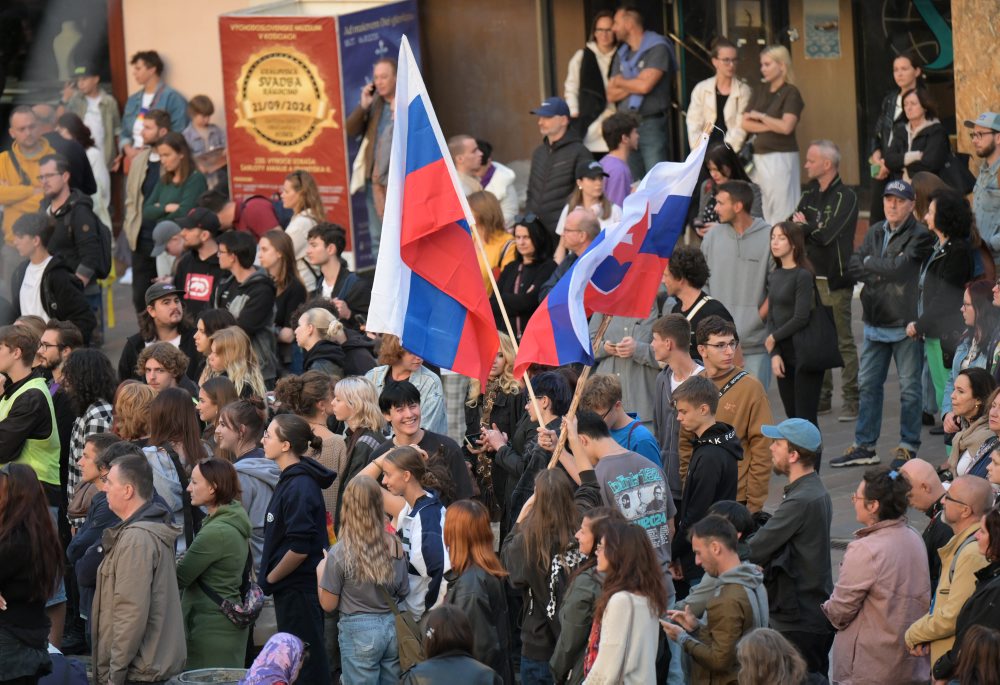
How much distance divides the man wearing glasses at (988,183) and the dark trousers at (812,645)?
4013 mm

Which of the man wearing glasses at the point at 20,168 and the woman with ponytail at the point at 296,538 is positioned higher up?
the man wearing glasses at the point at 20,168

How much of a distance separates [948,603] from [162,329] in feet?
19.3

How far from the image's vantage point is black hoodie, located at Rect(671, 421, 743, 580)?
6781mm

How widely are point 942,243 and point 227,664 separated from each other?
5312 millimetres

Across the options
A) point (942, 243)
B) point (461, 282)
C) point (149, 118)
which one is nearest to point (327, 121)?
point (149, 118)

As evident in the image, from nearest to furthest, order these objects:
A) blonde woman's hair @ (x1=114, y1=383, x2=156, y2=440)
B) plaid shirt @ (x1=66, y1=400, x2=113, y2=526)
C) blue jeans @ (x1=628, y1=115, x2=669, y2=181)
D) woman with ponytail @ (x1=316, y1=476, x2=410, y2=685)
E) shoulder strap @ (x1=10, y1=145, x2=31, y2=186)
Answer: shoulder strap @ (x1=10, y1=145, x2=31, y2=186), woman with ponytail @ (x1=316, y1=476, x2=410, y2=685), blonde woman's hair @ (x1=114, y1=383, x2=156, y2=440), plaid shirt @ (x1=66, y1=400, x2=113, y2=526), blue jeans @ (x1=628, y1=115, x2=669, y2=181)

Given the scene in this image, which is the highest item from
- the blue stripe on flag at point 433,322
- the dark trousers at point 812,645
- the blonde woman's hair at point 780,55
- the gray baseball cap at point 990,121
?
the blonde woman's hair at point 780,55

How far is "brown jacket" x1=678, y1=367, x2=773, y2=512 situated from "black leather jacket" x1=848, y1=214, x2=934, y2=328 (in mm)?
2546

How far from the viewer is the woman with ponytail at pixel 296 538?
6836 mm

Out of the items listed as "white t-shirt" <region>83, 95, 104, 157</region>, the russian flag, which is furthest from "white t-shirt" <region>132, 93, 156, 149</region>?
the russian flag

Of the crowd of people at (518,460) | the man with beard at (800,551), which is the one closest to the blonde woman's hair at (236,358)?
the crowd of people at (518,460)

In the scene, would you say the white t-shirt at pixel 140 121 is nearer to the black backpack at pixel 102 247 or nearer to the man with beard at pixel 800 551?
the black backpack at pixel 102 247

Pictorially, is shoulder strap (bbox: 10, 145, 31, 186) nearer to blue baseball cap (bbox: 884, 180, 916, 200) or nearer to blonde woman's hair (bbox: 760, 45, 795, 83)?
blue baseball cap (bbox: 884, 180, 916, 200)

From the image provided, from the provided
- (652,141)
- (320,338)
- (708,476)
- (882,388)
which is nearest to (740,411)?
(708,476)
